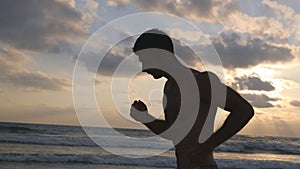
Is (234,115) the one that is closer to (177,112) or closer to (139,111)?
(177,112)

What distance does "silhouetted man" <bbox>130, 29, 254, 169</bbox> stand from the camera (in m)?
2.14

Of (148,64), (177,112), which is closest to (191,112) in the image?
(177,112)

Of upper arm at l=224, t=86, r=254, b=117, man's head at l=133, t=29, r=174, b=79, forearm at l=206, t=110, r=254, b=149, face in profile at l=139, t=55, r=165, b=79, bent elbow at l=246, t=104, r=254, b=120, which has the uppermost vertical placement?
man's head at l=133, t=29, r=174, b=79

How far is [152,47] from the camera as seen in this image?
7.21 ft

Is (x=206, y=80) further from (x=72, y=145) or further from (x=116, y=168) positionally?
(x=72, y=145)

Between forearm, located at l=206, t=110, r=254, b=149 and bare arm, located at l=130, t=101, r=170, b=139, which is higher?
bare arm, located at l=130, t=101, r=170, b=139

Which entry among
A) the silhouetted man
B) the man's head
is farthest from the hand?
the man's head

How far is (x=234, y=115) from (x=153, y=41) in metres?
0.53

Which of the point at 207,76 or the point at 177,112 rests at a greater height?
the point at 207,76

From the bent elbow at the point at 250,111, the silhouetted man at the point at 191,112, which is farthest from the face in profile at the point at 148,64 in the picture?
the bent elbow at the point at 250,111

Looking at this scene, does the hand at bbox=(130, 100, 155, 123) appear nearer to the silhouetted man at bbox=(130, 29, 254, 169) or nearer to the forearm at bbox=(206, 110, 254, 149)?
the silhouetted man at bbox=(130, 29, 254, 169)

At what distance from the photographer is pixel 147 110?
220 centimetres

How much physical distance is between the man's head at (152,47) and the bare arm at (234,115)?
36 cm

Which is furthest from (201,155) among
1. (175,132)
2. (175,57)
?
(175,57)
